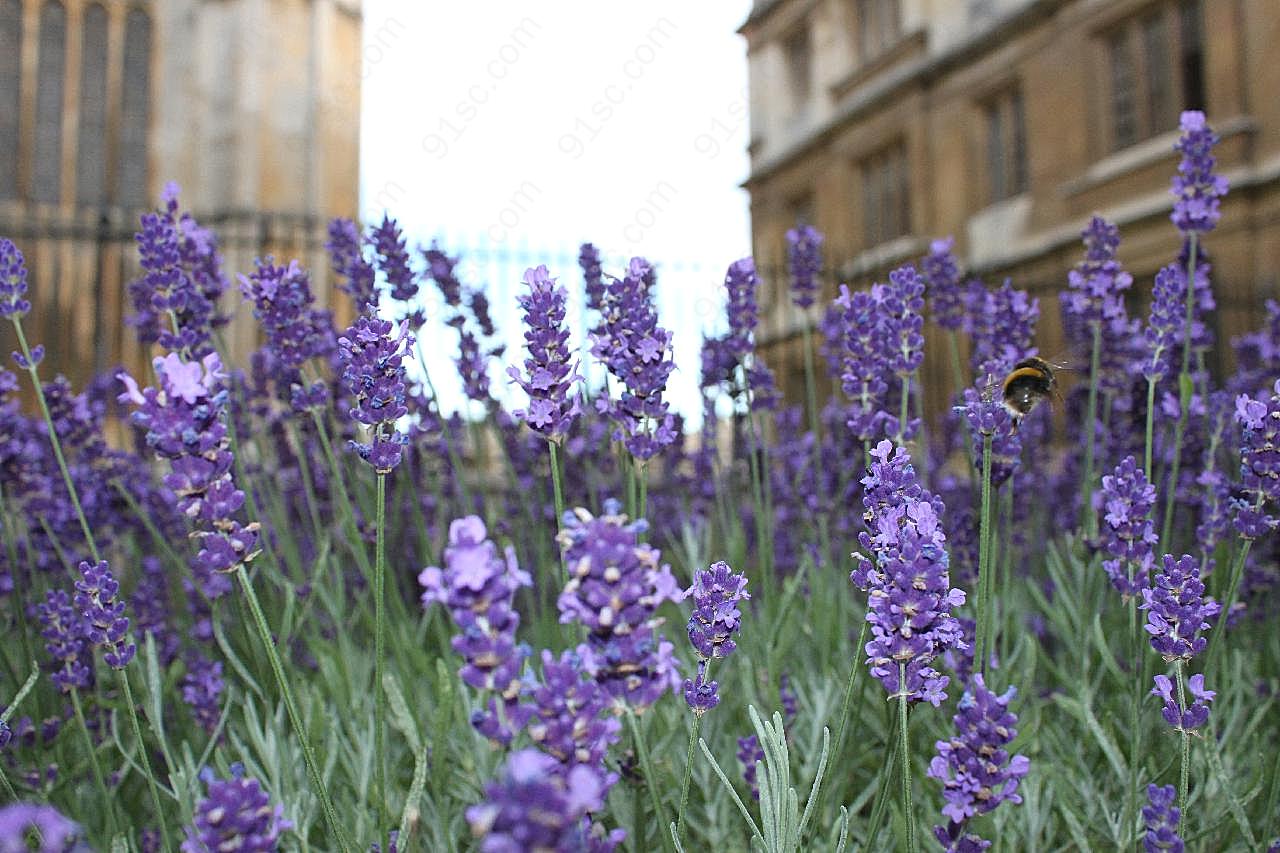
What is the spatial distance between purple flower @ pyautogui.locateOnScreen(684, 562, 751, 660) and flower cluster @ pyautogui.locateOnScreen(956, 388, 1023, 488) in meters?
0.47

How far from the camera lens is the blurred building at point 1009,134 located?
10008mm

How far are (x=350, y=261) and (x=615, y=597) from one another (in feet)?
5.67

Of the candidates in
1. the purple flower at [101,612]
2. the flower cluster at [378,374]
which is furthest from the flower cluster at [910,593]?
the purple flower at [101,612]

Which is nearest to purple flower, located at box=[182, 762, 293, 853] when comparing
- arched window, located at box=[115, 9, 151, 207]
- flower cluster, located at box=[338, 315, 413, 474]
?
flower cluster, located at box=[338, 315, 413, 474]

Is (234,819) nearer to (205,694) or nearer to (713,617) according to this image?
(713,617)

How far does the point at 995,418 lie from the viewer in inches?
58.6

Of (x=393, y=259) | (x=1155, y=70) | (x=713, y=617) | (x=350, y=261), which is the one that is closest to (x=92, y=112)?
(x=1155, y=70)

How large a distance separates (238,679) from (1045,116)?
12123 millimetres

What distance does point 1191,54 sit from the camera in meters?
11.0

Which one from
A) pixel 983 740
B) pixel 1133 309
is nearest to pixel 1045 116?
pixel 1133 309

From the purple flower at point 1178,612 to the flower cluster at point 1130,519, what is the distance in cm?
23

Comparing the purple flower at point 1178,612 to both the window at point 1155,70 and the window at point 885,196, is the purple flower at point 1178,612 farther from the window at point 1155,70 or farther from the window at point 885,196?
the window at point 885,196

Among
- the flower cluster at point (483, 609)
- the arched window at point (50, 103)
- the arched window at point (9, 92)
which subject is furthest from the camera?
the arched window at point (50, 103)

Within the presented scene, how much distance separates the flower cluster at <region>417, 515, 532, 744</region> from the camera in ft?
2.32
